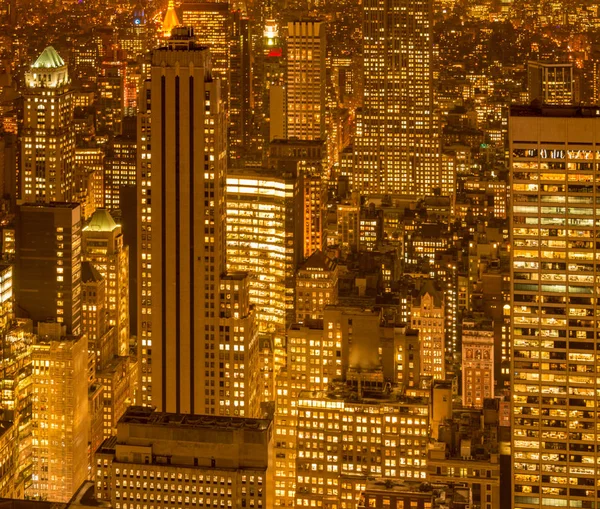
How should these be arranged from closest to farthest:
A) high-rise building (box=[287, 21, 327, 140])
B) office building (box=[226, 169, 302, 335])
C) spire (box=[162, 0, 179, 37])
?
office building (box=[226, 169, 302, 335])
high-rise building (box=[287, 21, 327, 140])
spire (box=[162, 0, 179, 37])

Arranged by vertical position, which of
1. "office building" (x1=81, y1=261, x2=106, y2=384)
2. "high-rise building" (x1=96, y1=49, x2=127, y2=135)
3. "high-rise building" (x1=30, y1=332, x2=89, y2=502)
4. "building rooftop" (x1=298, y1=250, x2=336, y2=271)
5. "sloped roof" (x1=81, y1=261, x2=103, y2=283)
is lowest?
"high-rise building" (x1=30, y1=332, x2=89, y2=502)

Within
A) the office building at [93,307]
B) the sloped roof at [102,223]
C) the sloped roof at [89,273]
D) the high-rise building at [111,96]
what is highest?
the high-rise building at [111,96]

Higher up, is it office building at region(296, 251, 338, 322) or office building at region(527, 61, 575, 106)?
office building at region(527, 61, 575, 106)

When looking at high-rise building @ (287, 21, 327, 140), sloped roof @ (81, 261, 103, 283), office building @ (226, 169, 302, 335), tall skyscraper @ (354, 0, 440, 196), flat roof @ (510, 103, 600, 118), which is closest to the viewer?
flat roof @ (510, 103, 600, 118)

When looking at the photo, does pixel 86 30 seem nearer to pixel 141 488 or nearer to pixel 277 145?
pixel 277 145

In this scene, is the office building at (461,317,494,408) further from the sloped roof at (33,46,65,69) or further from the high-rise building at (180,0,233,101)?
the high-rise building at (180,0,233,101)

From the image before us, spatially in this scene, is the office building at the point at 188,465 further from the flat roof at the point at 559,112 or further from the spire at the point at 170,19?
the spire at the point at 170,19

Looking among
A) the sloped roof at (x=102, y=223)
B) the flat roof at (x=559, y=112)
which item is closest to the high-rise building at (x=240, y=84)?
the sloped roof at (x=102, y=223)

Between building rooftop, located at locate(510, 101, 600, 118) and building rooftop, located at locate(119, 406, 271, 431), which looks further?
building rooftop, located at locate(119, 406, 271, 431)

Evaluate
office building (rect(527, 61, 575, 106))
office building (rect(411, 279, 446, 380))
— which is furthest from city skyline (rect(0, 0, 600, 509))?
office building (rect(527, 61, 575, 106))
